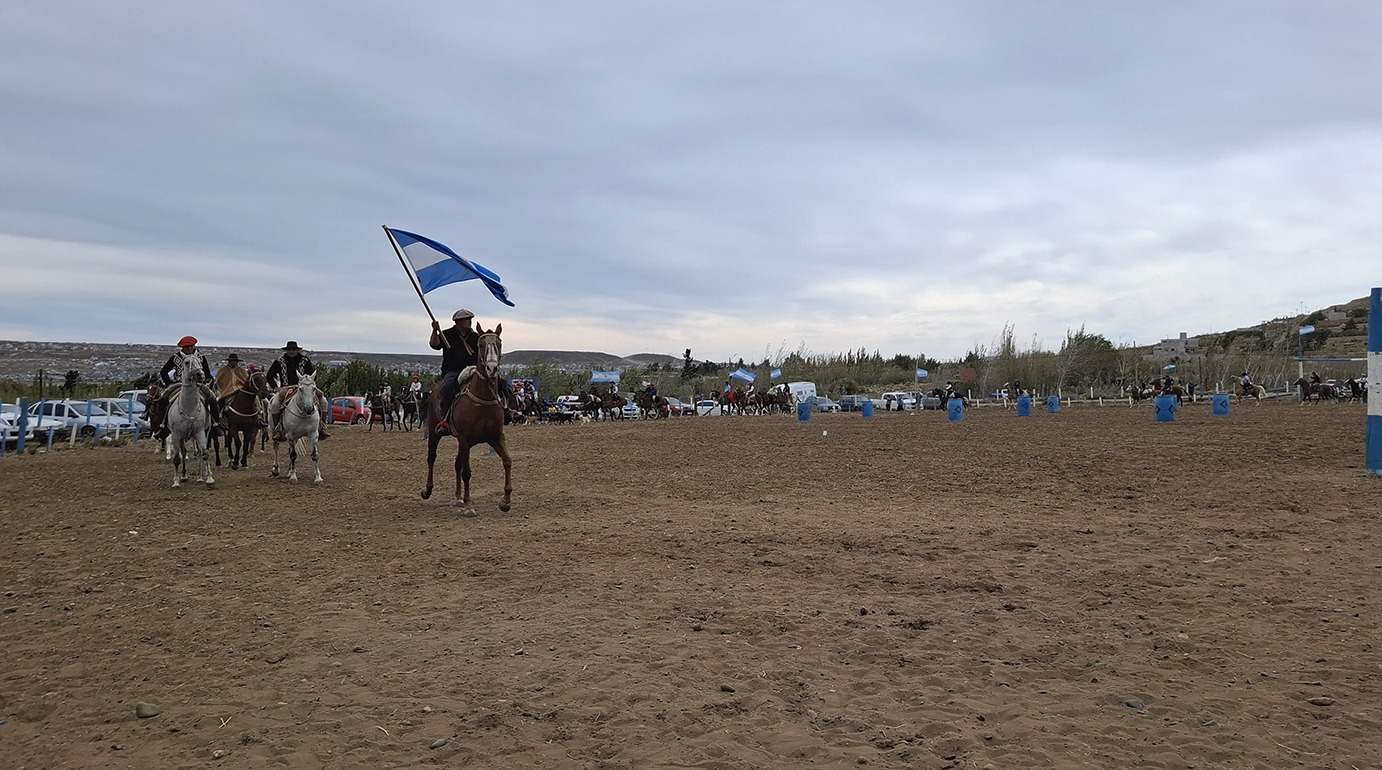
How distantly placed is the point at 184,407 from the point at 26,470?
7.33 metres

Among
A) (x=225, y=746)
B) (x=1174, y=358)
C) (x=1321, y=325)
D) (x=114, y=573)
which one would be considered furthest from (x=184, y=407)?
(x=1321, y=325)

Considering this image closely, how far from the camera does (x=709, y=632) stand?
5.50 meters

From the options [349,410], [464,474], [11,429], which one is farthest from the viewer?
[349,410]

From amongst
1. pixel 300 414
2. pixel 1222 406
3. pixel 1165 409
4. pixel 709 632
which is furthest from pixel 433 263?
pixel 1222 406

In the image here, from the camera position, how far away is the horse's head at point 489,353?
10.6 m

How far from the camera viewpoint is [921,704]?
4242mm

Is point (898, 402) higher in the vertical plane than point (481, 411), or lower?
lower

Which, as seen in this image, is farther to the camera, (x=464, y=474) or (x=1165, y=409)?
(x=1165, y=409)

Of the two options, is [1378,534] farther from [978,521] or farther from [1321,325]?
[1321,325]

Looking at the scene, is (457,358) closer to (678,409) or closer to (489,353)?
(489,353)

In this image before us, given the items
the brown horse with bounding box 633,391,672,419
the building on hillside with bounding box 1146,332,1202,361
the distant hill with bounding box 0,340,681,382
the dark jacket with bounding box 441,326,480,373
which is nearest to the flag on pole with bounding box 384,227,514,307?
the dark jacket with bounding box 441,326,480,373

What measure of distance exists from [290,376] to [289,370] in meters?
0.14

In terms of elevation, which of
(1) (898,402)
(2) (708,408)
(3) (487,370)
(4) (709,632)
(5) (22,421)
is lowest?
(4) (709,632)

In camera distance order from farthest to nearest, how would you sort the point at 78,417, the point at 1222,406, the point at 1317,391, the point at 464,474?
the point at 1317,391 < the point at 1222,406 < the point at 78,417 < the point at 464,474
